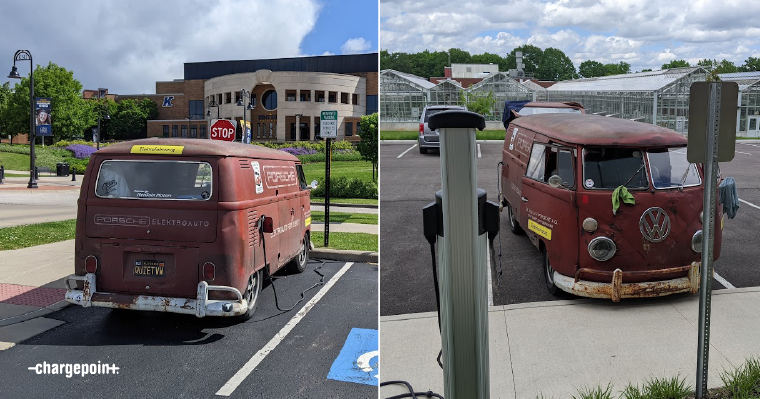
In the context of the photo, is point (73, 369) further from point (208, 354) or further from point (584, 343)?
point (584, 343)

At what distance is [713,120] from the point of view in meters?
3.81

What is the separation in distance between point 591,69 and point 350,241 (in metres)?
51.9

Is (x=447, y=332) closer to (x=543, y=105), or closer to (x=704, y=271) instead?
(x=704, y=271)

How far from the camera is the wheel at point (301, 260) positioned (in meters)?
7.57

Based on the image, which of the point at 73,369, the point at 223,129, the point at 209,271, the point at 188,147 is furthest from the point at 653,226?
the point at 223,129

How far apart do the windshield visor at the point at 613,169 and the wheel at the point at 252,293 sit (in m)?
3.15

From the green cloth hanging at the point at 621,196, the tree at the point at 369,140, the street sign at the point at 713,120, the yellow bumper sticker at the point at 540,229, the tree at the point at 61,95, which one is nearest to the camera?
the street sign at the point at 713,120

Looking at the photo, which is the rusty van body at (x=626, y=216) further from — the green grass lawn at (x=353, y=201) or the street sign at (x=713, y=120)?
the green grass lawn at (x=353, y=201)

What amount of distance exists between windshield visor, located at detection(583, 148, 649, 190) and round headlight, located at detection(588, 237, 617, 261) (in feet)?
1.63

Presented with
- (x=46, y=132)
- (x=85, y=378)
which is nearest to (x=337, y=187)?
(x=46, y=132)

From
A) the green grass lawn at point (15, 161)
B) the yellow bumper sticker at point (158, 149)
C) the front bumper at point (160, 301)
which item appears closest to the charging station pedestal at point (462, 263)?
the front bumper at point (160, 301)

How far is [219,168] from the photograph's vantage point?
5016 millimetres

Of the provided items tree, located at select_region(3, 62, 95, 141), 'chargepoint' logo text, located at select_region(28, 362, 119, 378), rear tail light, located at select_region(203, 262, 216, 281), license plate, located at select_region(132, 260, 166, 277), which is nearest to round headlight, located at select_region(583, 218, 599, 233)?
rear tail light, located at select_region(203, 262, 216, 281)

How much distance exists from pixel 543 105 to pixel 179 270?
33.4 feet
